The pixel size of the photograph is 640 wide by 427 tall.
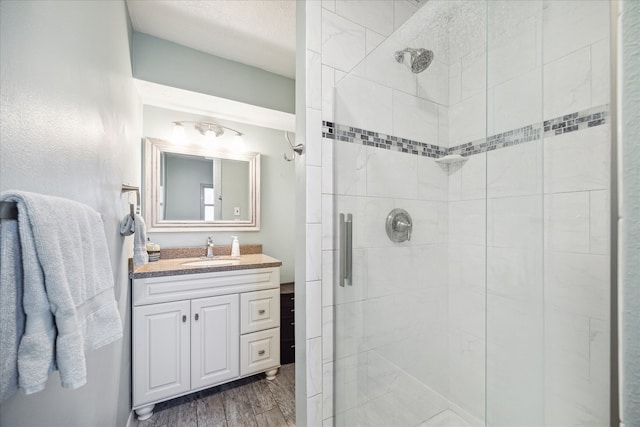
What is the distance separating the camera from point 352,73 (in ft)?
4.27

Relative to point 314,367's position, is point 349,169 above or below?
above

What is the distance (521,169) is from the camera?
2.98ft

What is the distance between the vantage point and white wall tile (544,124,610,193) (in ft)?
3.24

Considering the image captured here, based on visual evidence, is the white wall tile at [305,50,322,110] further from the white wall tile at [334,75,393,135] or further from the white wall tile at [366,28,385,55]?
the white wall tile at [366,28,385,55]

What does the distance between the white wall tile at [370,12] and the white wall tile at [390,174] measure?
0.73 meters

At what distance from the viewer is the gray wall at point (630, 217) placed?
0.25m

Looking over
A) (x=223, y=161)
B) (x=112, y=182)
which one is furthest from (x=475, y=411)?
Result: (x=223, y=161)

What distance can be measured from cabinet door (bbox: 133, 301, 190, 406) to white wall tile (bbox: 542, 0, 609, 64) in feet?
7.75

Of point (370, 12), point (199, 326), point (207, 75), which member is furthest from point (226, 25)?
point (199, 326)

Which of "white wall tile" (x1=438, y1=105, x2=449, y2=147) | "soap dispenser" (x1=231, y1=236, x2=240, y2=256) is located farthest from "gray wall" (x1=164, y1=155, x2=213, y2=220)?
"white wall tile" (x1=438, y1=105, x2=449, y2=147)

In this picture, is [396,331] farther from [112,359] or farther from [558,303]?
[112,359]

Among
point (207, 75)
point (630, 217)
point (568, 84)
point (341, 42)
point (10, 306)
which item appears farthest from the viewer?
point (207, 75)

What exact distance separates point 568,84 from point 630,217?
1.16m

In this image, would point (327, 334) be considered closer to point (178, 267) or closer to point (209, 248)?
point (178, 267)
